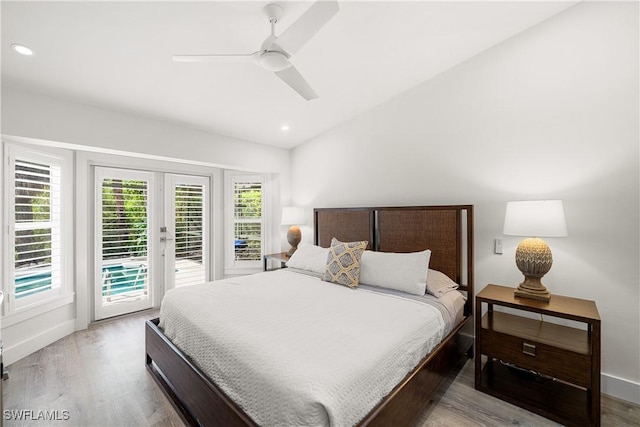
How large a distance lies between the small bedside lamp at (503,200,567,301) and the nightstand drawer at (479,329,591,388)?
14.2 inches

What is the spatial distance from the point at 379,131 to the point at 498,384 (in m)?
2.69

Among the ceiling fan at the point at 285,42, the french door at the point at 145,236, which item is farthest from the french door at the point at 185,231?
the ceiling fan at the point at 285,42

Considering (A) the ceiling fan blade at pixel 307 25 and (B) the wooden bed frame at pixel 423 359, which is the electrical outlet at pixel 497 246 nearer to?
(B) the wooden bed frame at pixel 423 359

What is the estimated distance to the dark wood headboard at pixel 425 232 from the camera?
105 inches

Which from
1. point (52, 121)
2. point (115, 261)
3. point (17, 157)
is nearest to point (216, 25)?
point (52, 121)

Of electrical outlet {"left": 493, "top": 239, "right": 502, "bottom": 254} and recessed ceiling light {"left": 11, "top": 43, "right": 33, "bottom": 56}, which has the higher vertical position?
recessed ceiling light {"left": 11, "top": 43, "right": 33, "bottom": 56}

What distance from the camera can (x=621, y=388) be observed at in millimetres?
2033

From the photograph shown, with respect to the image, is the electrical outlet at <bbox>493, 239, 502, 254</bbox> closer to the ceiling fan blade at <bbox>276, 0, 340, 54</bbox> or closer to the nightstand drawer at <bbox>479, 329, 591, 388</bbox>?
the nightstand drawer at <bbox>479, 329, 591, 388</bbox>

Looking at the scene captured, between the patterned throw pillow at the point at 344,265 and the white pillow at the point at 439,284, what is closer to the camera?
the white pillow at the point at 439,284

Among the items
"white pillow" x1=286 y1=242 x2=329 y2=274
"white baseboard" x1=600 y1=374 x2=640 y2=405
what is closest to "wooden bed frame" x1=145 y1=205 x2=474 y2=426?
"white pillow" x1=286 y1=242 x2=329 y2=274

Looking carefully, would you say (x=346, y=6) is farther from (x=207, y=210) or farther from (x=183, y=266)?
(x=183, y=266)

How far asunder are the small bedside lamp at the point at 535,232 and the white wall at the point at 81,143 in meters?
3.30

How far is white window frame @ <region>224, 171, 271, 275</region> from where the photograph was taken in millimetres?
4508

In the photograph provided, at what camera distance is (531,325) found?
2.20m
